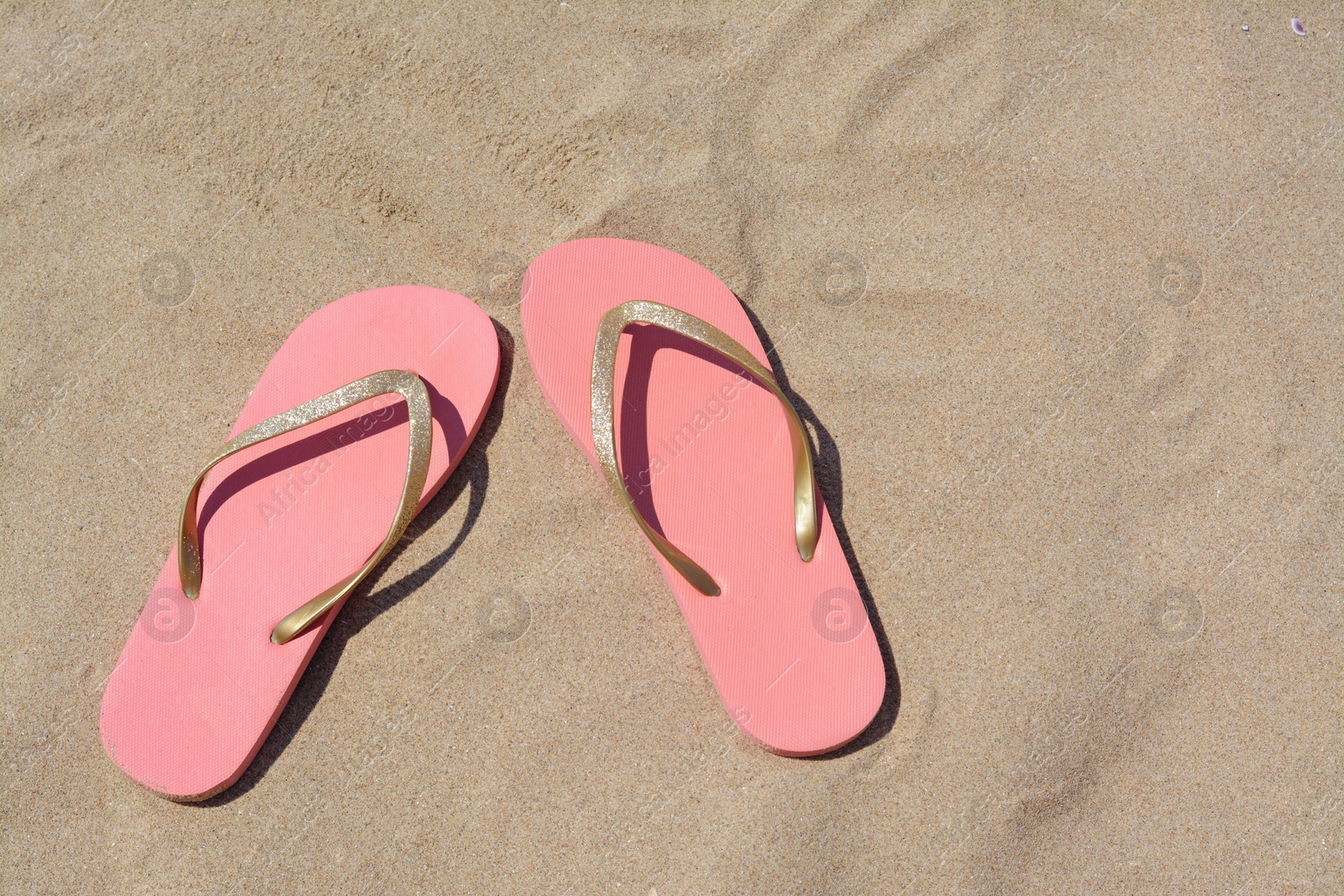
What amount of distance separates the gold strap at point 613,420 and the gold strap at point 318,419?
300 mm

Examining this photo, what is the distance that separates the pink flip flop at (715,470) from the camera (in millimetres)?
1558

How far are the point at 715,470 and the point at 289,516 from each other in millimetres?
777

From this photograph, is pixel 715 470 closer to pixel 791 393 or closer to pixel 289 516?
pixel 791 393

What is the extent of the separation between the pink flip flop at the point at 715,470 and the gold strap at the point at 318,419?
0.25m

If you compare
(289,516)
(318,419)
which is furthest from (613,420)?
(289,516)

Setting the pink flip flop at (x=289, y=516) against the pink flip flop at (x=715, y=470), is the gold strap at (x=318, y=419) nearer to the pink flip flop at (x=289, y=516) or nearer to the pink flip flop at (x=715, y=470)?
the pink flip flop at (x=289, y=516)

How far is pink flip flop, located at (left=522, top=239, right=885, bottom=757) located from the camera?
1.56 metres

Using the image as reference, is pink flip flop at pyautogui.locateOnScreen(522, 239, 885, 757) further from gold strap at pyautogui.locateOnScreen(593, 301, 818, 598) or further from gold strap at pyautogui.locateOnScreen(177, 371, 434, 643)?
gold strap at pyautogui.locateOnScreen(177, 371, 434, 643)

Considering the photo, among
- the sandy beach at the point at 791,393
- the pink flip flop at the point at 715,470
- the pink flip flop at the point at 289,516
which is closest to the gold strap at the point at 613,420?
the pink flip flop at the point at 715,470

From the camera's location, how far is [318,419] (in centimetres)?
159

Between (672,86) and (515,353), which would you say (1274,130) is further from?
(515,353)

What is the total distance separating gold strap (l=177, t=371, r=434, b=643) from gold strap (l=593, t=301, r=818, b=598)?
0.98 ft

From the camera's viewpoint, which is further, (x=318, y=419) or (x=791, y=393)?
(x=791, y=393)

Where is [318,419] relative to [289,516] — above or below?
above
